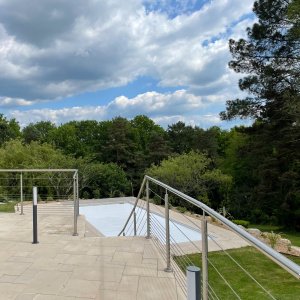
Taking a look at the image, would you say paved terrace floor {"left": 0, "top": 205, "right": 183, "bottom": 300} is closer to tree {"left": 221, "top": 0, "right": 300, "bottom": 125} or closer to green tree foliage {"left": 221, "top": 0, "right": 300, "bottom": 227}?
green tree foliage {"left": 221, "top": 0, "right": 300, "bottom": 227}

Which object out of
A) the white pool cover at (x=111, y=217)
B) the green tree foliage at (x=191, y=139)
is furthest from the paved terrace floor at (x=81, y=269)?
the green tree foliage at (x=191, y=139)

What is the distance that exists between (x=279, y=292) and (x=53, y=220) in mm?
4702

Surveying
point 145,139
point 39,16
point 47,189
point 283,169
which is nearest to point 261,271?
point 39,16

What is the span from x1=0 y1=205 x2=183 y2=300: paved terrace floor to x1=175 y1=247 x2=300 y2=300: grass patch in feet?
3.26

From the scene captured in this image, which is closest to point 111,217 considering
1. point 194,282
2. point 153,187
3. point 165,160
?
point 153,187

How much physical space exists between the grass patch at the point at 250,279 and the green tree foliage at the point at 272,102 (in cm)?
1020

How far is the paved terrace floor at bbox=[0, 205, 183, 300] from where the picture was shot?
3.30 meters

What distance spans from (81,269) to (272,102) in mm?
16892

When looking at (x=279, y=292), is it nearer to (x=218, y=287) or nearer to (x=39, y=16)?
(x=218, y=287)

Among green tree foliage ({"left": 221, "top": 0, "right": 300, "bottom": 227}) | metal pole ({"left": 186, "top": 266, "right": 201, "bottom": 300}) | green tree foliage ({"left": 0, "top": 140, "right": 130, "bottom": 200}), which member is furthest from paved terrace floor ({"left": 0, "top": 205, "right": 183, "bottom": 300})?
green tree foliage ({"left": 221, "top": 0, "right": 300, "bottom": 227})

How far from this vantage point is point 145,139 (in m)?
41.1

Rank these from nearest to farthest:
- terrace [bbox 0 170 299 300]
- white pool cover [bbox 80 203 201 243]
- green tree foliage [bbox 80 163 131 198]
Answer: terrace [bbox 0 170 299 300]
white pool cover [bbox 80 203 201 243]
green tree foliage [bbox 80 163 131 198]

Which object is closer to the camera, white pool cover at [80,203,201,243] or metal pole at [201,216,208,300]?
metal pole at [201,216,208,300]

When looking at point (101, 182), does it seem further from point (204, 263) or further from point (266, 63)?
point (204, 263)
